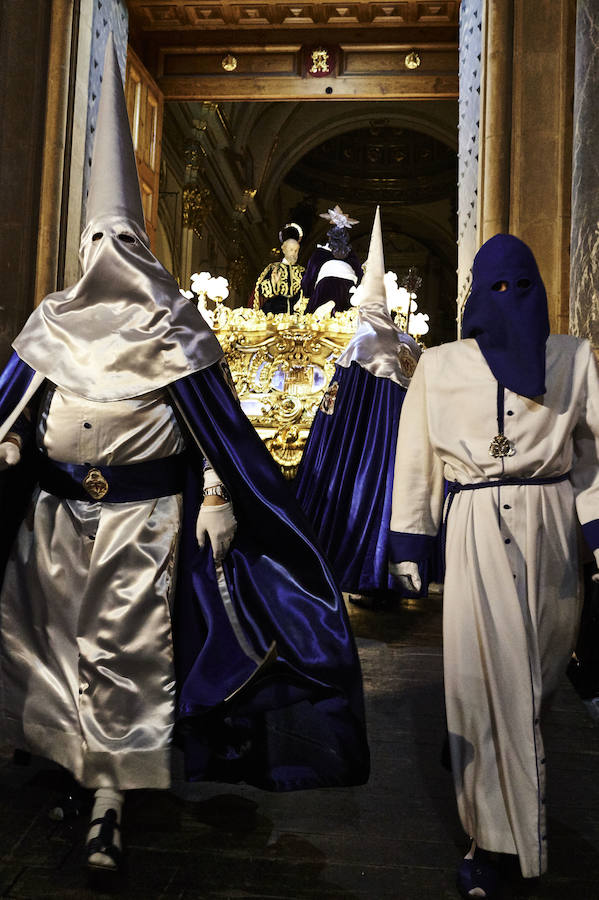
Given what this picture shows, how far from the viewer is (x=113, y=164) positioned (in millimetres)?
2561

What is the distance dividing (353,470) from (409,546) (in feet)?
10.3

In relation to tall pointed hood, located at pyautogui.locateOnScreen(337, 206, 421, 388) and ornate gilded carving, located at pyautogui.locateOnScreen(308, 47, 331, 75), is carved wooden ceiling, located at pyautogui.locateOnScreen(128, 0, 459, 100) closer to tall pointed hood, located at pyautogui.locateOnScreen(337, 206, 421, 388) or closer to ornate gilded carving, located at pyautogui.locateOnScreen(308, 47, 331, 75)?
ornate gilded carving, located at pyautogui.locateOnScreen(308, 47, 331, 75)

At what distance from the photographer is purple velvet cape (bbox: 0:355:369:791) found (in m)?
2.19

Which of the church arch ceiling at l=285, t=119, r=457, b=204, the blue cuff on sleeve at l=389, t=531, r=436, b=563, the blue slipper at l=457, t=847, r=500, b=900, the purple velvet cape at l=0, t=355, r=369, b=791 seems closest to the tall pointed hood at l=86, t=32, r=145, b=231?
the purple velvet cape at l=0, t=355, r=369, b=791

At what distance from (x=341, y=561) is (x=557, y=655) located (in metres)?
3.10

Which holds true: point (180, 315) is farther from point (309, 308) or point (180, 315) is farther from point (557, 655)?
point (309, 308)

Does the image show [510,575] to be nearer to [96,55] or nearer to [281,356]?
[96,55]

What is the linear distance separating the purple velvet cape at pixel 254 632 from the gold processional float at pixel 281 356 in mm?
5733

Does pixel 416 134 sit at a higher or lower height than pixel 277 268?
higher

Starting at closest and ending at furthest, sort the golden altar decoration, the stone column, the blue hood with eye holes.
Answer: the blue hood with eye holes < the stone column < the golden altar decoration

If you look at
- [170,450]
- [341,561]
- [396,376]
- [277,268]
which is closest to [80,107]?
[277,268]

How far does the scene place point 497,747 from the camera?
1.97 metres

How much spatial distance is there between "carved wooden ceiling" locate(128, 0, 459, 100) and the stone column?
4.85 meters

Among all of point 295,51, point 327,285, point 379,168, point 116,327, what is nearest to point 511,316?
point 116,327
